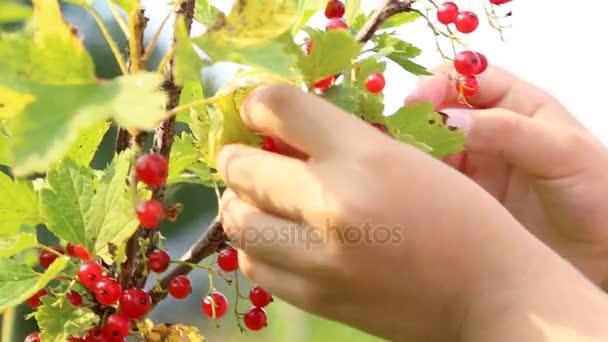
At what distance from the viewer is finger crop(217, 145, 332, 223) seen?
31 cm

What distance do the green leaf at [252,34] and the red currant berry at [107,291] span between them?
0.49 feet

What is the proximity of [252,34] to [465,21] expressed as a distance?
0.26 meters

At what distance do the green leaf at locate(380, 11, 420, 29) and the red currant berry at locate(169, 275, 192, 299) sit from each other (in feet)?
0.65

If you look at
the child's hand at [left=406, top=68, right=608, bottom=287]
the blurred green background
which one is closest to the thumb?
the child's hand at [left=406, top=68, right=608, bottom=287]

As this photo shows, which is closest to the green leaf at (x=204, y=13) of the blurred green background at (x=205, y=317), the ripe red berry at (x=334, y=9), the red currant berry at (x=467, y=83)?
the ripe red berry at (x=334, y=9)

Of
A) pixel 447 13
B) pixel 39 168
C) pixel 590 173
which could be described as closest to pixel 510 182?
pixel 590 173

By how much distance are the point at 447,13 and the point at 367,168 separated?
0.20 meters

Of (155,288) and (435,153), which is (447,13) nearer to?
(435,153)

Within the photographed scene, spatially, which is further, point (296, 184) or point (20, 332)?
point (20, 332)

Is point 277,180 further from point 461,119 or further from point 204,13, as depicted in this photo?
point 461,119

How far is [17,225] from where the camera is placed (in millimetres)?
349

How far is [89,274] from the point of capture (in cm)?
34

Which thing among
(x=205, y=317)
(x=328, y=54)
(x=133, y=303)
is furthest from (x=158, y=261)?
(x=205, y=317)

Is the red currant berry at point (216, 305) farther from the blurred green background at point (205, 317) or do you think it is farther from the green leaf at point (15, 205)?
the blurred green background at point (205, 317)
